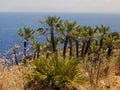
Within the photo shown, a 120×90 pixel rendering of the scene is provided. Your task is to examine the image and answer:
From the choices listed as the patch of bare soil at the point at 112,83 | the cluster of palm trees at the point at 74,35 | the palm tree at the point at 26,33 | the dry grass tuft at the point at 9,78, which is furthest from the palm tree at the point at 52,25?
the dry grass tuft at the point at 9,78

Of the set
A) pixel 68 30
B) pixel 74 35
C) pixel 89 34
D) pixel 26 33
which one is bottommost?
pixel 26 33

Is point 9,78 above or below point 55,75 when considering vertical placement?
above

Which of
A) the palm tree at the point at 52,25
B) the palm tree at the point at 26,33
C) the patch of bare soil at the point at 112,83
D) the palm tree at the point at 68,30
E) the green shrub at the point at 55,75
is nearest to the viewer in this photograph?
the green shrub at the point at 55,75

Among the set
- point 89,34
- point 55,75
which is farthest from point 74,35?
point 55,75

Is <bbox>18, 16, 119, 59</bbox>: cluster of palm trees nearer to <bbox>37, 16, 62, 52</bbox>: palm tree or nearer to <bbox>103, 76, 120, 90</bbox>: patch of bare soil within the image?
<bbox>37, 16, 62, 52</bbox>: palm tree

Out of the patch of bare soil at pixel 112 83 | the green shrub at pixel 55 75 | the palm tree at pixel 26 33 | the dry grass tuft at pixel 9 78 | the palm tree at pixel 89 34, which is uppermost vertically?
the dry grass tuft at pixel 9 78

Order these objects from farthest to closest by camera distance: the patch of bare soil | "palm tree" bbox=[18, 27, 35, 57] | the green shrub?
"palm tree" bbox=[18, 27, 35, 57] < the patch of bare soil < the green shrub

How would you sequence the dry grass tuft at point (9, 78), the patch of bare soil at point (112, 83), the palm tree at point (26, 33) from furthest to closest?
the palm tree at point (26, 33) < the patch of bare soil at point (112, 83) < the dry grass tuft at point (9, 78)

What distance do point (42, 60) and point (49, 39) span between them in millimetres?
47552

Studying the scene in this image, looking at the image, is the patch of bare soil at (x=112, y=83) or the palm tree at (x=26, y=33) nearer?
the patch of bare soil at (x=112, y=83)

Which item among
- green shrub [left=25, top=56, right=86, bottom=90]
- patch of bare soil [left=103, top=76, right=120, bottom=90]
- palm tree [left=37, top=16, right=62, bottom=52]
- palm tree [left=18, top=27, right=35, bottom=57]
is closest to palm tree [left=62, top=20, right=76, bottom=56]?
palm tree [left=37, top=16, right=62, bottom=52]

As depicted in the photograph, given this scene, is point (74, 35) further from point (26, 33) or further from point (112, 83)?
point (112, 83)

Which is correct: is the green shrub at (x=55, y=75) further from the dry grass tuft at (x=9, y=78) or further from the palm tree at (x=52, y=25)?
the palm tree at (x=52, y=25)

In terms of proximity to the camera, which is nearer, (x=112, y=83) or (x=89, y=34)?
(x=112, y=83)
